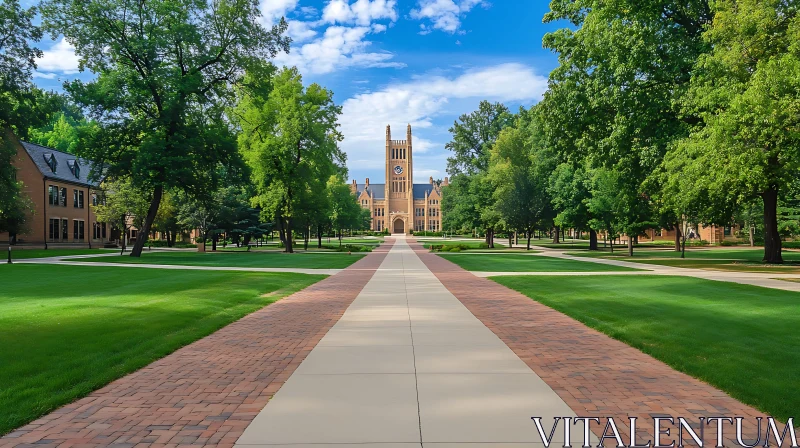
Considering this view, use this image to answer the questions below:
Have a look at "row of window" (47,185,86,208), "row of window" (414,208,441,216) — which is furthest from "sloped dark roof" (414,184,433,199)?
"row of window" (47,185,86,208)

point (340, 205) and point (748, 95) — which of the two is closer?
point (748, 95)

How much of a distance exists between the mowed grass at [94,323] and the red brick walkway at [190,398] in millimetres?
300

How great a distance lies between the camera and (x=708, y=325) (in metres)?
9.84

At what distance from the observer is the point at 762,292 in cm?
1528

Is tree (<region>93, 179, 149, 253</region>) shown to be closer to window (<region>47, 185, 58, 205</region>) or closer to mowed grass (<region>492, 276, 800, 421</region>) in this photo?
window (<region>47, 185, 58, 205</region>)

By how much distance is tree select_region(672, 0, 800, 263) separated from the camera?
18469mm

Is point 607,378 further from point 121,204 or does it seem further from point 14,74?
point 121,204

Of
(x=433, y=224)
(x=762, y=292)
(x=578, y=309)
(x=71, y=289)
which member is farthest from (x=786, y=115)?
(x=433, y=224)

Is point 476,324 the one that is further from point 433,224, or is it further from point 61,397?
point 433,224

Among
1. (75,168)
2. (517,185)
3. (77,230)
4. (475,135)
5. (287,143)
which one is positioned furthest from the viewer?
(475,135)

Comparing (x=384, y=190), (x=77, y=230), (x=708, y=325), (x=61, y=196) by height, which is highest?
(x=384, y=190)

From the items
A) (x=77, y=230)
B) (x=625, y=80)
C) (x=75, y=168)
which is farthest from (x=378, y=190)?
(x=625, y=80)

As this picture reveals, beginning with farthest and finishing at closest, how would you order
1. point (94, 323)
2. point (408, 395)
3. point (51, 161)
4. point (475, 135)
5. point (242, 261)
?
point (475, 135) → point (51, 161) → point (242, 261) → point (94, 323) → point (408, 395)

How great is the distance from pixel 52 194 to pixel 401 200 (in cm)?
11532
